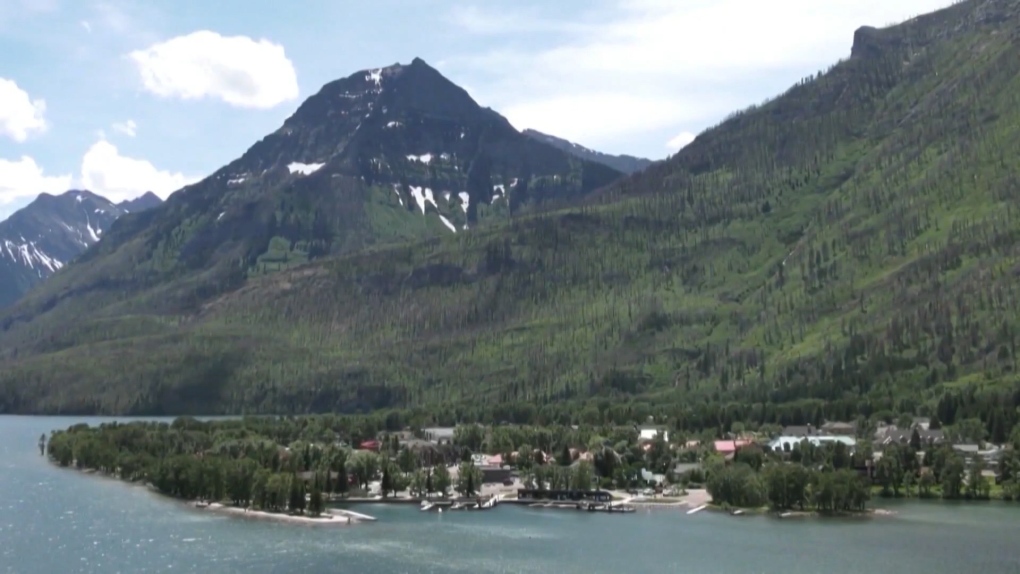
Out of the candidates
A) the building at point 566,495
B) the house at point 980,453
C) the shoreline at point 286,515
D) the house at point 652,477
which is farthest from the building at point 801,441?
the shoreline at point 286,515

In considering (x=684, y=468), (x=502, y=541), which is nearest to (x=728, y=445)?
(x=684, y=468)

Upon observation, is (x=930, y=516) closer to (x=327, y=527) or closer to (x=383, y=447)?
(x=327, y=527)

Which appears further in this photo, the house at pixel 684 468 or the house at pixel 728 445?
the house at pixel 728 445

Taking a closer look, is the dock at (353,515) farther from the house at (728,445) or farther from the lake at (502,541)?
the house at (728,445)

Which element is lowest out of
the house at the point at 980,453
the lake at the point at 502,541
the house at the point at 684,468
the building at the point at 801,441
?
the lake at the point at 502,541

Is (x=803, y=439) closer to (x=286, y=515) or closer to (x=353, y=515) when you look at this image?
(x=353, y=515)
